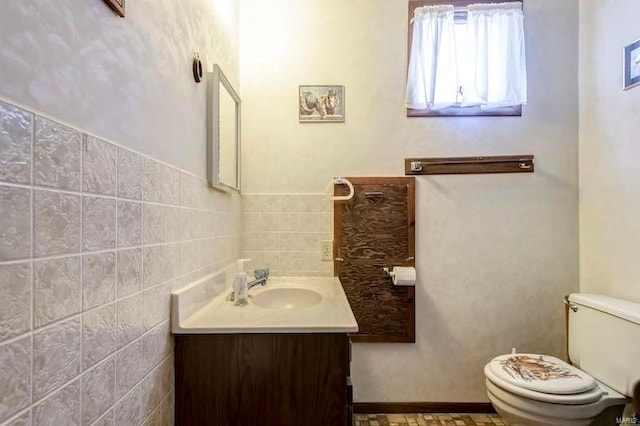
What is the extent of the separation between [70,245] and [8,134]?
0.21 metres

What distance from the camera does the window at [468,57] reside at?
202cm

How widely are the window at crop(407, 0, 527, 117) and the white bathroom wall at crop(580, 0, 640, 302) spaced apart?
1.22ft

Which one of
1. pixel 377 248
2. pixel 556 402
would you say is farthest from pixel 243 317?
pixel 556 402

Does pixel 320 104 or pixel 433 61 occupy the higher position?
pixel 433 61

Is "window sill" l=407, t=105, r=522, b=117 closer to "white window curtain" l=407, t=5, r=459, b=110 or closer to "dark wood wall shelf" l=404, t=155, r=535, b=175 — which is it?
"white window curtain" l=407, t=5, r=459, b=110

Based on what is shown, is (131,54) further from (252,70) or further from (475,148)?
(475,148)

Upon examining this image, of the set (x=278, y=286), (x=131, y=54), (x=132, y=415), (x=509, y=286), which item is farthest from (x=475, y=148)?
(x=132, y=415)

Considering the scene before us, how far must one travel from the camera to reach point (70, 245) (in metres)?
0.63

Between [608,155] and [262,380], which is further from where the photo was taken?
[608,155]

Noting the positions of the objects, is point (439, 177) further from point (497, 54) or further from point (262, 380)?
point (262, 380)

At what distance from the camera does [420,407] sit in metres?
2.06

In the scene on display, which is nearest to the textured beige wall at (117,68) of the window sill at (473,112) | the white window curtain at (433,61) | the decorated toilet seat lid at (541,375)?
the white window curtain at (433,61)

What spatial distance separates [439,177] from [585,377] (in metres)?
1.19

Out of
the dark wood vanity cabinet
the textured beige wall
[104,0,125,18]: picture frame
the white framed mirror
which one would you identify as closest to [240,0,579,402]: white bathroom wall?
the white framed mirror
